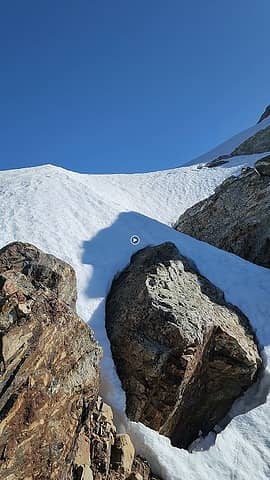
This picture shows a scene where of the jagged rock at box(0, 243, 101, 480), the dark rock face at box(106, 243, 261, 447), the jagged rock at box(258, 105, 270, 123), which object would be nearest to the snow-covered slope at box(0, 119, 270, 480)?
the dark rock face at box(106, 243, 261, 447)

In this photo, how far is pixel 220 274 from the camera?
496 inches

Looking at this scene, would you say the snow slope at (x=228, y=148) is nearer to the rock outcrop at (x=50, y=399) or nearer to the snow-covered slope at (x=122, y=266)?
the snow-covered slope at (x=122, y=266)

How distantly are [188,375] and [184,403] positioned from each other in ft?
2.33

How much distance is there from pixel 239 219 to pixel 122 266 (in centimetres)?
890

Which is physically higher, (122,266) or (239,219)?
(122,266)

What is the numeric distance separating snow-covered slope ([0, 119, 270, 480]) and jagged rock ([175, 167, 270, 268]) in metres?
2.46

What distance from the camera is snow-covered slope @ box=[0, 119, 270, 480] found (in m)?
7.35

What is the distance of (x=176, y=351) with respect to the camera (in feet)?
26.7

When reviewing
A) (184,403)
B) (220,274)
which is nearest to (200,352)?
Result: (184,403)

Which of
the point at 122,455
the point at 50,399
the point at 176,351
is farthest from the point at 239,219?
the point at 50,399

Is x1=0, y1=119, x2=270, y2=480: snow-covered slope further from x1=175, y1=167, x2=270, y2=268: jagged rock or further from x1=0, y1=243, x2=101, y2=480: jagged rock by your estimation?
x1=175, y1=167, x2=270, y2=268: jagged rock

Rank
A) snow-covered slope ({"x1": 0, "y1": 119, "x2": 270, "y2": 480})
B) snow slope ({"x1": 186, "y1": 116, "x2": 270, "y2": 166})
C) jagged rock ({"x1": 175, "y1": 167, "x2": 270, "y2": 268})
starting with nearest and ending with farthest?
snow-covered slope ({"x1": 0, "y1": 119, "x2": 270, "y2": 480})
jagged rock ({"x1": 175, "y1": 167, "x2": 270, "y2": 268})
snow slope ({"x1": 186, "y1": 116, "x2": 270, "y2": 166})

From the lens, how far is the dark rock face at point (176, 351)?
7.90 meters

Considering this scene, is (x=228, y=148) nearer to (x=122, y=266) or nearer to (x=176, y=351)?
(x=122, y=266)
